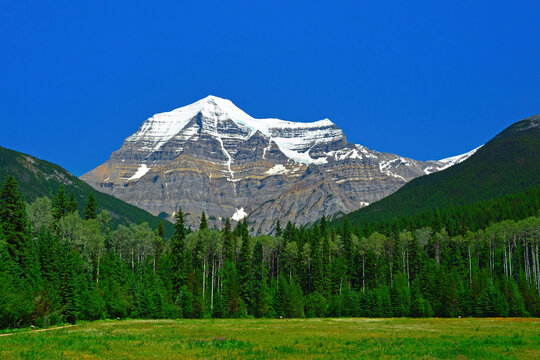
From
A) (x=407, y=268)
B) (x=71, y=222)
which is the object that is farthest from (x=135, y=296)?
(x=407, y=268)

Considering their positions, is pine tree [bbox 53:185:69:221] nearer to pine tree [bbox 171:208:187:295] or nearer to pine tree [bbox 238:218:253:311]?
pine tree [bbox 171:208:187:295]

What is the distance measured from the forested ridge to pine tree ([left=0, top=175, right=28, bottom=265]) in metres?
0.16

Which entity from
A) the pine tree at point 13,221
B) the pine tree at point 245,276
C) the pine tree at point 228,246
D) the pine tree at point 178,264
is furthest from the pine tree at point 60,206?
the pine tree at point 245,276

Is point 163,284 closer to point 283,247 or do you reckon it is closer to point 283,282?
point 283,282

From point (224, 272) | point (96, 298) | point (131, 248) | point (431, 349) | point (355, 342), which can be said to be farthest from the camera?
point (131, 248)

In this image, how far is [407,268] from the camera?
13412 centimetres

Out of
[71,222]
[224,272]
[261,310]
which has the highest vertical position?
[71,222]

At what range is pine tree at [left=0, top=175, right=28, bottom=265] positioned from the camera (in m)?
67.1

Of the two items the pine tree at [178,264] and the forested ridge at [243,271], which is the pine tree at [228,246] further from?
the pine tree at [178,264]

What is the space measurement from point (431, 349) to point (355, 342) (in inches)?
310

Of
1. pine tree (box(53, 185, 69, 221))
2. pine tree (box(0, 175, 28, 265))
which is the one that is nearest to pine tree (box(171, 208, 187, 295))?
pine tree (box(53, 185, 69, 221))

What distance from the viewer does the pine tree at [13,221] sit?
220 ft

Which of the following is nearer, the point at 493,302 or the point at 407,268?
the point at 493,302

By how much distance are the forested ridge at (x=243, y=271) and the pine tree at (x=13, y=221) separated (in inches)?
6.3
